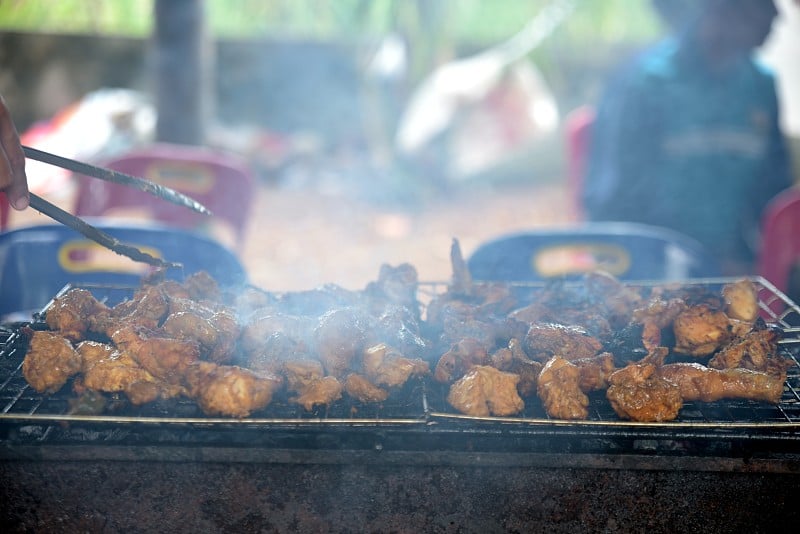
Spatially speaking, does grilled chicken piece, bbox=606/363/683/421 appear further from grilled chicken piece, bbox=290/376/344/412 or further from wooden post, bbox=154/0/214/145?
wooden post, bbox=154/0/214/145

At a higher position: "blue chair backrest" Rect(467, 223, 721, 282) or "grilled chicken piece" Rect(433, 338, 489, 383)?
"blue chair backrest" Rect(467, 223, 721, 282)

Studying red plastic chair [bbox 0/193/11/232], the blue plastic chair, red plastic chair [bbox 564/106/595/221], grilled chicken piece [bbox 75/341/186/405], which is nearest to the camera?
grilled chicken piece [bbox 75/341/186/405]

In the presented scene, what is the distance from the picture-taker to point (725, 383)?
9.62 feet

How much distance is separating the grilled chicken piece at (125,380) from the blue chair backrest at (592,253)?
8.12 feet

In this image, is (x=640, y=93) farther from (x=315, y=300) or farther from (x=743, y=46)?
(x=315, y=300)

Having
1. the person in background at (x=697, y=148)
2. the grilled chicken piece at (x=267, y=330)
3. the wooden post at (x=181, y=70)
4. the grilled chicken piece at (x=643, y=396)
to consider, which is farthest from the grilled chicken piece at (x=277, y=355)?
the wooden post at (x=181, y=70)

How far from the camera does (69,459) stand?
264 centimetres

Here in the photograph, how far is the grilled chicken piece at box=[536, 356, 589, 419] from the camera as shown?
9.02 ft

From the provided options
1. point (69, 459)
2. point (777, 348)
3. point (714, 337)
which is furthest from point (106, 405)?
point (777, 348)

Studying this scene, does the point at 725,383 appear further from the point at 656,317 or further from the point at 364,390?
the point at 364,390

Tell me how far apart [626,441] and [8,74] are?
11.0 metres

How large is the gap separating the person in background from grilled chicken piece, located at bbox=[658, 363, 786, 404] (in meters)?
3.48

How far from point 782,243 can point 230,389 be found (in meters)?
4.28

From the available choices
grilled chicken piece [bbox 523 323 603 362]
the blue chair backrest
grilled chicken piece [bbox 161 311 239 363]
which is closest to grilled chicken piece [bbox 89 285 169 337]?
grilled chicken piece [bbox 161 311 239 363]
